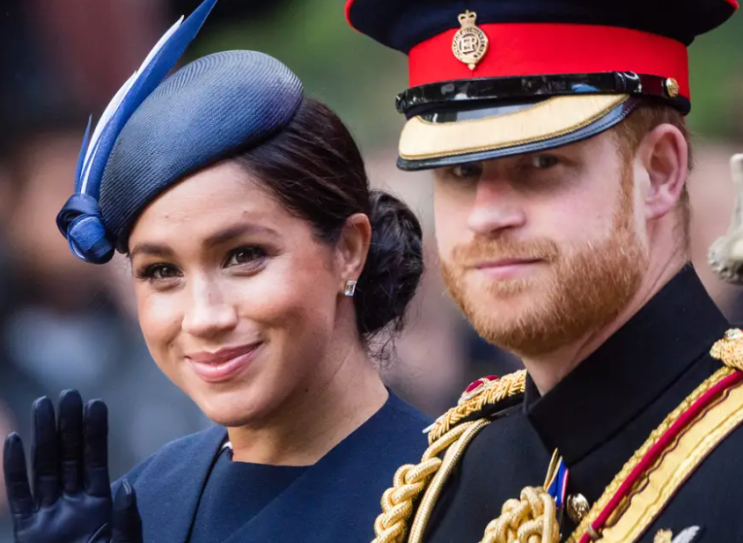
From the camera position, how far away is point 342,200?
86.7 inches

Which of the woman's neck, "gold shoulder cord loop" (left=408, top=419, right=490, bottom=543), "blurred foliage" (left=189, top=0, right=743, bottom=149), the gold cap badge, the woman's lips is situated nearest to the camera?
the gold cap badge

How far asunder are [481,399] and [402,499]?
217 millimetres

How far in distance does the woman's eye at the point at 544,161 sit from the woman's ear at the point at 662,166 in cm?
11

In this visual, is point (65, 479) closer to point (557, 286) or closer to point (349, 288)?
point (349, 288)

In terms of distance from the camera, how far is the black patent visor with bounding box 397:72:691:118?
60.7 inches

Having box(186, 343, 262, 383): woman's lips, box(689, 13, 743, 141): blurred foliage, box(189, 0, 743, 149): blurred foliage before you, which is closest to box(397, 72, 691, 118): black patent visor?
box(186, 343, 262, 383): woman's lips

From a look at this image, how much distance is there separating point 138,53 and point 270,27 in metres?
0.49

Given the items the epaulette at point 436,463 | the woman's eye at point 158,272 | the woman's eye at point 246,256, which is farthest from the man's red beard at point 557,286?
the woman's eye at point 158,272

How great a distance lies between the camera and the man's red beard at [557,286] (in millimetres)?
1511

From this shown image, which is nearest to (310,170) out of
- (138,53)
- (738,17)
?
(738,17)

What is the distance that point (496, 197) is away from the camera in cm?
154

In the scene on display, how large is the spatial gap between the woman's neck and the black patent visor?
69 centimetres

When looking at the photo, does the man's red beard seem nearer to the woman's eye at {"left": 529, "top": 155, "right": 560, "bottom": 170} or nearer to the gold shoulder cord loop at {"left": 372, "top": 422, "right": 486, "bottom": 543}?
the woman's eye at {"left": 529, "top": 155, "right": 560, "bottom": 170}

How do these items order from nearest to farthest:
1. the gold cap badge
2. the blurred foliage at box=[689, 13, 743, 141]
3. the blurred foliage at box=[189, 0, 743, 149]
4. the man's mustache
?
the man's mustache < the gold cap badge < the blurred foliage at box=[689, 13, 743, 141] < the blurred foliage at box=[189, 0, 743, 149]
